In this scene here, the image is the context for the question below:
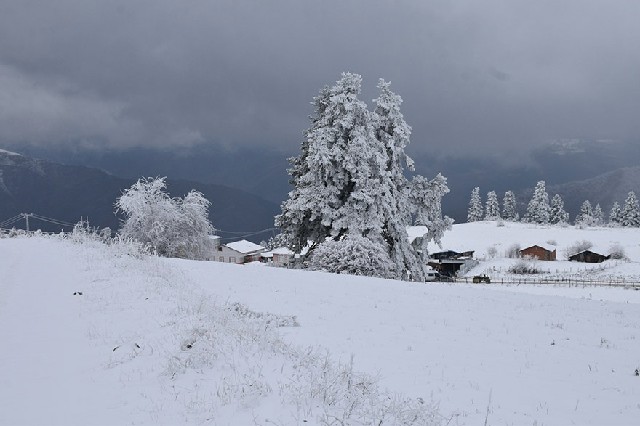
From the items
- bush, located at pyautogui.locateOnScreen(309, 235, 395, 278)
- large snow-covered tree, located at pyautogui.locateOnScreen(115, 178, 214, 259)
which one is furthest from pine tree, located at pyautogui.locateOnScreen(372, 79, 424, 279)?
large snow-covered tree, located at pyautogui.locateOnScreen(115, 178, 214, 259)

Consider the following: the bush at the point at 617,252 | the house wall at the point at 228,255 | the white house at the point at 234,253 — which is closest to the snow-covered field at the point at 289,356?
the bush at the point at 617,252

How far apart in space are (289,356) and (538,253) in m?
93.3

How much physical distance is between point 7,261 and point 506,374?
21.9m

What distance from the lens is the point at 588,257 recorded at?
85312 mm

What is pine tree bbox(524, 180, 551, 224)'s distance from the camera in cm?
13538

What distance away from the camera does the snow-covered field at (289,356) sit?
6.02 m

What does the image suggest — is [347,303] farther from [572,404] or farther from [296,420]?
[296,420]

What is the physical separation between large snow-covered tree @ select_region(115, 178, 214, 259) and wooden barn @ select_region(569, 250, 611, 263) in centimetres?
7011

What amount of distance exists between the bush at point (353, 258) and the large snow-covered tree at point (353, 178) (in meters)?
0.63

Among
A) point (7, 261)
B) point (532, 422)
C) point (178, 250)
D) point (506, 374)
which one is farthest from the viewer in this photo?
point (178, 250)

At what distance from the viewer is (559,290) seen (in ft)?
159

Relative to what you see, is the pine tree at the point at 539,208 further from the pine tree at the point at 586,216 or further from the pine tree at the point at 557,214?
the pine tree at the point at 586,216

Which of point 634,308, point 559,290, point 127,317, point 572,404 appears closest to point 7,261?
point 127,317

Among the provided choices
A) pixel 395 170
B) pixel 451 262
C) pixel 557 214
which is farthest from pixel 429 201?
pixel 557 214
